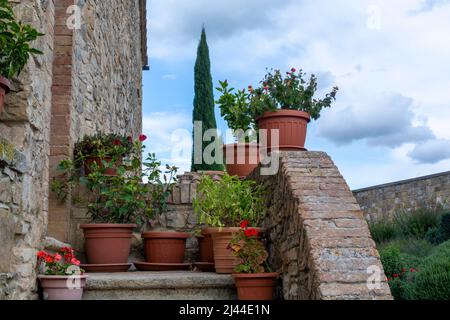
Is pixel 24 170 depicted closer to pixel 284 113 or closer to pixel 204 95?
pixel 284 113

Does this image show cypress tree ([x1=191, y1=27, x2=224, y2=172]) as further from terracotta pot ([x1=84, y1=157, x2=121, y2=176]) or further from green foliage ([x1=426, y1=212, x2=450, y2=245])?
terracotta pot ([x1=84, y1=157, x2=121, y2=176])

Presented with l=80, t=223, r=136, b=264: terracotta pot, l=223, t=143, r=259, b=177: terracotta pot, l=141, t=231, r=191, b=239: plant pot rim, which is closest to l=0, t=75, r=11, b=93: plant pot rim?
l=80, t=223, r=136, b=264: terracotta pot

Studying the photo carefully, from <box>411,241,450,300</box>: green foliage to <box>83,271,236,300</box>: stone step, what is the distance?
10.8 feet

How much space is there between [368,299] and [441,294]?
3.79 m

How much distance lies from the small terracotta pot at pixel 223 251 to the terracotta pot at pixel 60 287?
44.3 inches

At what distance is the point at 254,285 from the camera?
3982 mm

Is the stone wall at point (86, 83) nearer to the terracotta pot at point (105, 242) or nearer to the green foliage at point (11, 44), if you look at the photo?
the terracotta pot at point (105, 242)

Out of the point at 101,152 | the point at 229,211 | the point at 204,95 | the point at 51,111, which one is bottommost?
the point at 229,211

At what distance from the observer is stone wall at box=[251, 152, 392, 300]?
3.25 m

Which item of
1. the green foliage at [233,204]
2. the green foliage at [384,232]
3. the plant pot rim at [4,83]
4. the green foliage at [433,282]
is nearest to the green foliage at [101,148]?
the green foliage at [233,204]

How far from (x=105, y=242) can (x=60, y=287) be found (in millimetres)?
1173

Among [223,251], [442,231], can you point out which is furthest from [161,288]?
[442,231]

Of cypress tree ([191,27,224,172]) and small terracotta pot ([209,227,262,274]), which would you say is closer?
small terracotta pot ([209,227,262,274])

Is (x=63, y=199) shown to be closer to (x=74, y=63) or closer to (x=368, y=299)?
(x=74, y=63)
